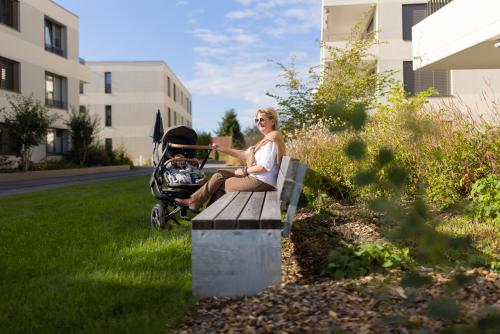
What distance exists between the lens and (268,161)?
562cm

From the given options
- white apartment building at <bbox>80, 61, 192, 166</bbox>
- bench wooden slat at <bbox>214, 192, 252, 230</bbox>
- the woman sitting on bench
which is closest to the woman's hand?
the woman sitting on bench

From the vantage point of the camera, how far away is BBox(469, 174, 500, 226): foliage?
5.62 metres

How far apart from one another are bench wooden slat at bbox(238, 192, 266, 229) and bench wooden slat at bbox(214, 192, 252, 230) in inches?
1.6

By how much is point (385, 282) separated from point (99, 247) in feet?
10.2

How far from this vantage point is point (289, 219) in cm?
426

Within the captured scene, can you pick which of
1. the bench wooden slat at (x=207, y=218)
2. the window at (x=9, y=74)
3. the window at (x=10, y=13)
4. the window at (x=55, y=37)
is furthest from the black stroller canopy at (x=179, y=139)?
the window at (x=55, y=37)

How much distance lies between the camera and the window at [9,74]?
22.9m

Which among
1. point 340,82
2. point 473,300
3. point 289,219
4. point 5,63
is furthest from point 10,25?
point 473,300

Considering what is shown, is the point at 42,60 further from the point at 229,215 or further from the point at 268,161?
the point at 229,215

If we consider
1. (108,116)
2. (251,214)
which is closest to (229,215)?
(251,214)

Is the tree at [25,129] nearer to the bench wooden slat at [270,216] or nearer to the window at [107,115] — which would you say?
the bench wooden slat at [270,216]

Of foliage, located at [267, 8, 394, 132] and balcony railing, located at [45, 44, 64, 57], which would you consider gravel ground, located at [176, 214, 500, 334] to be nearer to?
foliage, located at [267, 8, 394, 132]

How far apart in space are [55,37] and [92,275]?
27.2 meters

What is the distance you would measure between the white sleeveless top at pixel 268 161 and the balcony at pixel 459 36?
263 inches
